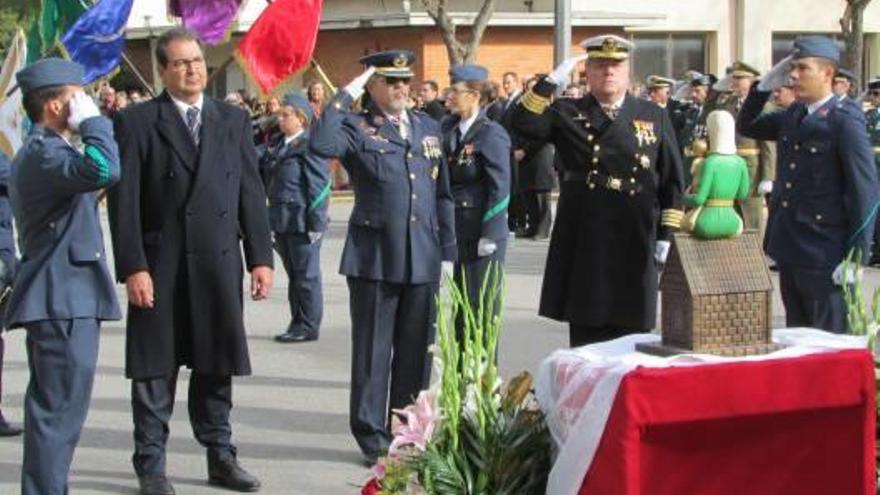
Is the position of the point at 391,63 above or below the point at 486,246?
above

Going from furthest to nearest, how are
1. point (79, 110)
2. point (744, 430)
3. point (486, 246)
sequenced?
point (486, 246) → point (79, 110) → point (744, 430)

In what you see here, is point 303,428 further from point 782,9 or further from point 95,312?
point 782,9

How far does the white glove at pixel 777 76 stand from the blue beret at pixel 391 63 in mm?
1661

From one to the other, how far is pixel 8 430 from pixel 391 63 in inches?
113

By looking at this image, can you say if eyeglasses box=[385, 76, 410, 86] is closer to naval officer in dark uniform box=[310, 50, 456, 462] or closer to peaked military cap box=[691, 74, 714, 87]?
naval officer in dark uniform box=[310, 50, 456, 462]

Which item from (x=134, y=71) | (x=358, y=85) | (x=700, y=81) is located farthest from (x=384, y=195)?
(x=700, y=81)

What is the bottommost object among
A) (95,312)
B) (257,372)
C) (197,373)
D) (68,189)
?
(257,372)

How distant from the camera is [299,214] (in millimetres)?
Result: 11227

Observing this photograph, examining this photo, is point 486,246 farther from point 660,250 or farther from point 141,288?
point 141,288

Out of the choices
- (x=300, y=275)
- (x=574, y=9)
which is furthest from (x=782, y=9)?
(x=300, y=275)

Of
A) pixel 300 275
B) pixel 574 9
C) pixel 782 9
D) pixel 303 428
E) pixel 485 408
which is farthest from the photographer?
pixel 782 9

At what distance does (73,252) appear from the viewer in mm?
5965

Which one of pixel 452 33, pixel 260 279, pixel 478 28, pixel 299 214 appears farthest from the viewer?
pixel 452 33

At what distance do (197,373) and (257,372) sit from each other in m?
3.05
